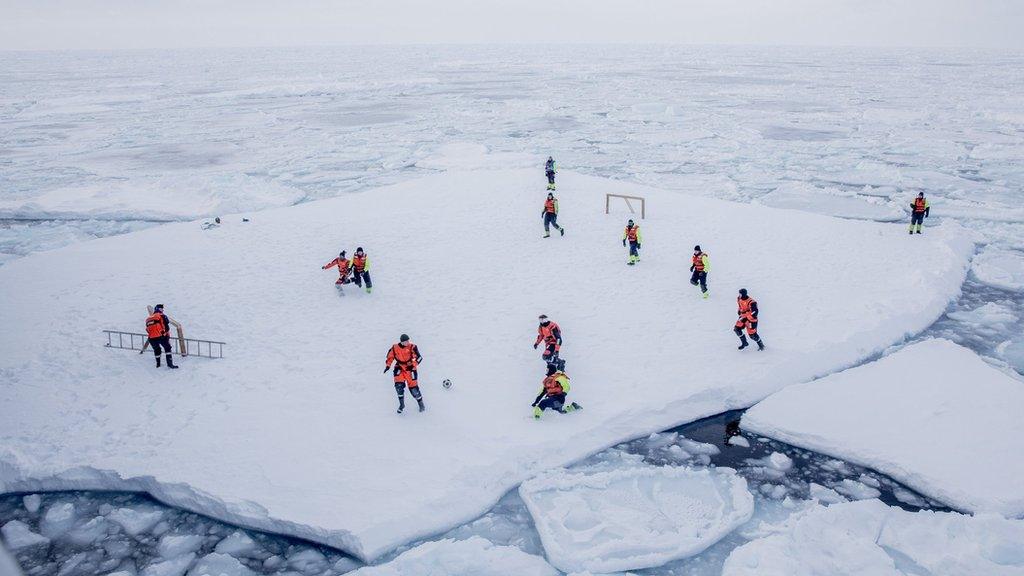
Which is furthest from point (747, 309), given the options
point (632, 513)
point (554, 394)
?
point (632, 513)

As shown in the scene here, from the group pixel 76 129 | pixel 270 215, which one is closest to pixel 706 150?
pixel 270 215

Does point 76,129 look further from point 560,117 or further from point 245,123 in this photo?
point 560,117

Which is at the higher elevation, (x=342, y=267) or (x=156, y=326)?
(x=342, y=267)

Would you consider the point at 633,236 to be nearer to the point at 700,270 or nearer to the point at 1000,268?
the point at 700,270

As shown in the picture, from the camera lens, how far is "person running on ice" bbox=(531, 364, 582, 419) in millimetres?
9188

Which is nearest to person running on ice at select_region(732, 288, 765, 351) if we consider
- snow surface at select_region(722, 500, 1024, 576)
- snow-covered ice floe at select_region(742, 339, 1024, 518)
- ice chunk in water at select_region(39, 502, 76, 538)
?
snow-covered ice floe at select_region(742, 339, 1024, 518)

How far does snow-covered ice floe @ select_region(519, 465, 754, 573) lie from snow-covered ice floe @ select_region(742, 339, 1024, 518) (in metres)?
1.73

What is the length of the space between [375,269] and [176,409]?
6.43m

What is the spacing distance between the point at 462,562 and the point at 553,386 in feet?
9.60

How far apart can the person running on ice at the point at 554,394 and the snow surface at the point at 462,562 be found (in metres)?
2.40

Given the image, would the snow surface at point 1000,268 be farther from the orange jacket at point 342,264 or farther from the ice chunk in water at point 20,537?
the ice chunk in water at point 20,537

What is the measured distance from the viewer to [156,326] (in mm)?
10570

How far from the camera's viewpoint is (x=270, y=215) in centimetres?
1975

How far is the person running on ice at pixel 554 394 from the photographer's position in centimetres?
919
